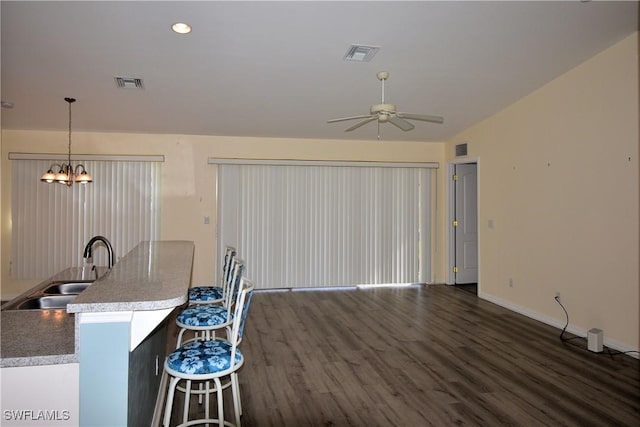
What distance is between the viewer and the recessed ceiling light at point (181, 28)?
11.6ft

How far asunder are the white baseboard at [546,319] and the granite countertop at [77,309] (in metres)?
4.22

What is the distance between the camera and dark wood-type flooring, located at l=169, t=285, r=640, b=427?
9.76ft

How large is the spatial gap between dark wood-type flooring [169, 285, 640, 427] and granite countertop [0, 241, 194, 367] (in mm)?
1317

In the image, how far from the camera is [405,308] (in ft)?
19.6

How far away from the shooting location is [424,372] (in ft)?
12.1

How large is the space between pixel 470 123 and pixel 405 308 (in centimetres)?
297

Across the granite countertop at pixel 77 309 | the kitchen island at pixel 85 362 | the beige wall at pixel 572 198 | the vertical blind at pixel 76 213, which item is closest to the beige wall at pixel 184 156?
the vertical blind at pixel 76 213

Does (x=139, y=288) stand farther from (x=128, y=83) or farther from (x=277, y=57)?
(x=128, y=83)

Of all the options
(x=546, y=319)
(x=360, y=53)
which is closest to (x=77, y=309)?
(x=360, y=53)

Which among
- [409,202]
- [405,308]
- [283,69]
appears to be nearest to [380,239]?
[409,202]

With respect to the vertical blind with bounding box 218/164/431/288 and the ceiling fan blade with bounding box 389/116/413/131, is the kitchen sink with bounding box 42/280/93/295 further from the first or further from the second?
the vertical blind with bounding box 218/164/431/288

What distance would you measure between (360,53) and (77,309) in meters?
3.47

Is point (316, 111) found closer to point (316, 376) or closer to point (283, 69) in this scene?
point (283, 69)

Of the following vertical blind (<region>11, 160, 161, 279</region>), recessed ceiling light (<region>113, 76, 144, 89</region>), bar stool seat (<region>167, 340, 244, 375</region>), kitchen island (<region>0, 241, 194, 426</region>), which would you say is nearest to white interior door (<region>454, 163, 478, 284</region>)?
vertical blind (<region>11, 160, 161, 279</region>)
